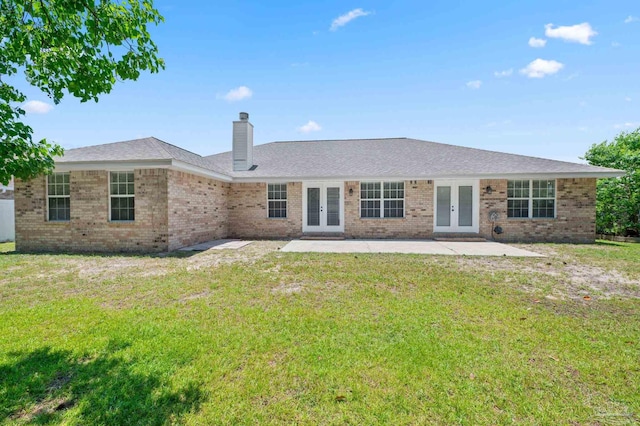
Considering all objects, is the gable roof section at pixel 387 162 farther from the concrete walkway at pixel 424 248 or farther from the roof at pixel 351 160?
the concrete walkway at pixel 424 248

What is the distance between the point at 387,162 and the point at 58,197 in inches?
517

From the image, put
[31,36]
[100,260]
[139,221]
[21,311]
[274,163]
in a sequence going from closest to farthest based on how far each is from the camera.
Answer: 1. [31,36]
2. [21,311]
3. [100,260]
4. [139,221]
5. [274,163]

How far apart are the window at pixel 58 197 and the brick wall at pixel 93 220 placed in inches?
6.9

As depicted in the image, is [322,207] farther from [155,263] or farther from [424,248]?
[155,263]

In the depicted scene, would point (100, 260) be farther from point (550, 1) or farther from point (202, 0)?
point (550, 1)

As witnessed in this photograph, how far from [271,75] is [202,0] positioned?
5.86 metres

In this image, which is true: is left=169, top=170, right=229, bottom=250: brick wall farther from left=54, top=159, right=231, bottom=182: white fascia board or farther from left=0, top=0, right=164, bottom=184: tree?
left=0, top=0, right=164, bottom=184: tree

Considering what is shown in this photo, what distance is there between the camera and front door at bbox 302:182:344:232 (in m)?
13.3

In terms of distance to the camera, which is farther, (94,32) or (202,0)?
(202,0)

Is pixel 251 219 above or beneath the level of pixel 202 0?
beneath

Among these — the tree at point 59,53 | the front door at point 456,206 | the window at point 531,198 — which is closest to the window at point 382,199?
the front door at point 456,206

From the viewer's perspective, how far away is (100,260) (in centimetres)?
814

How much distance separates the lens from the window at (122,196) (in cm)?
972

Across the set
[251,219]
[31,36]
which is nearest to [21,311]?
[31,36]
